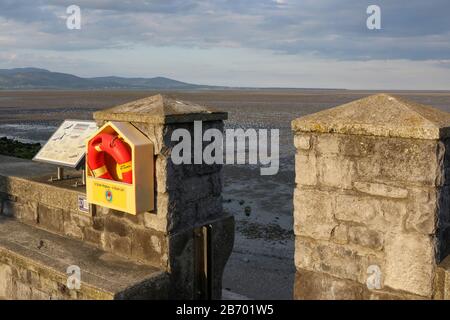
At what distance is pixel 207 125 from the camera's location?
4379mm

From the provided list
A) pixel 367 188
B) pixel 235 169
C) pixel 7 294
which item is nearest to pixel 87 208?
pixel 7 294

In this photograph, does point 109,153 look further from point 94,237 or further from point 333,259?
point 333,259

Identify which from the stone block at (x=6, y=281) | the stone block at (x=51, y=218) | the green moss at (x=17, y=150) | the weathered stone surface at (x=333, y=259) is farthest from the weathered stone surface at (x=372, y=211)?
the green moss at (x=17, y=150)

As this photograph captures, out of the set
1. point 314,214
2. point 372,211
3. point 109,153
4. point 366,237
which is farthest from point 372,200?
point 109,153

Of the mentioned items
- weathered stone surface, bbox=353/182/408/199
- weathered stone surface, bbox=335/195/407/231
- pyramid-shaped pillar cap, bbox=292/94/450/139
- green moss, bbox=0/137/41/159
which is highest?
pyramid-shaped pillar cap, bbox=292/94/450/139

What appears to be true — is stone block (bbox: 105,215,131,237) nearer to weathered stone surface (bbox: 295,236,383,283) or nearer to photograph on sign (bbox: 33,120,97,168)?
photograph on sign (bbox: 33,120,97,168)

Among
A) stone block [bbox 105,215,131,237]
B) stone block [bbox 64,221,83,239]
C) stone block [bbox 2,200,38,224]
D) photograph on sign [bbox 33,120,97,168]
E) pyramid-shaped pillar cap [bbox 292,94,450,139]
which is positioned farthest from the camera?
stone block [bbox 2,200,38,224]

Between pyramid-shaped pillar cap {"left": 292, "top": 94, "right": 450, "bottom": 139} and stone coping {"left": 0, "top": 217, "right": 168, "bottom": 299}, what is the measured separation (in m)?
1.73

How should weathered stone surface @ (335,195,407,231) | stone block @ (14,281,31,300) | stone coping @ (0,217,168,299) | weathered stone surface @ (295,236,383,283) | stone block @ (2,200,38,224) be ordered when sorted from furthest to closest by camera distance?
stone block @ (2,200,38,224)
stone block @ (14,281,31,300)
stone coping @ (0,217,168,299)
weathered stone surface @ (295,236,383,283)
weathered stone surface @ (335,195,407,231)

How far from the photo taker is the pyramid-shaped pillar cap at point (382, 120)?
2.99 m

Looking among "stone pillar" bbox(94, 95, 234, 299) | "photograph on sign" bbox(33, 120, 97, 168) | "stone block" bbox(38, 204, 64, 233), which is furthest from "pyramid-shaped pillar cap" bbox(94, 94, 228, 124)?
"stone block" bbox(38, 204, 64, 233)

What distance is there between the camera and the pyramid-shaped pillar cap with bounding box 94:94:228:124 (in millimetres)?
4051

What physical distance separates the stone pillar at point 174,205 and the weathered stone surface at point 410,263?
1729 millimetres
